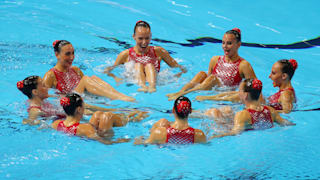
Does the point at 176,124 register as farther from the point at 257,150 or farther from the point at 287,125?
the point at 287,125

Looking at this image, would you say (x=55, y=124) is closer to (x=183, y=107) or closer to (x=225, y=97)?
(x=183, y=107)

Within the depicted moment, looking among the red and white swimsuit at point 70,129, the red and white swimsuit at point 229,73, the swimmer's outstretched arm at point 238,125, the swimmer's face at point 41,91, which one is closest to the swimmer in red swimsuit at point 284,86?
the red and white swimsuit at point 229,73

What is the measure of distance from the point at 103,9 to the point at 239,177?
7160 mm

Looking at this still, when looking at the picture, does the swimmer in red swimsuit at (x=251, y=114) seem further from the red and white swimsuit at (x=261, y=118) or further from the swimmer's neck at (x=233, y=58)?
the swimmer's neck at (x=233, y=58)

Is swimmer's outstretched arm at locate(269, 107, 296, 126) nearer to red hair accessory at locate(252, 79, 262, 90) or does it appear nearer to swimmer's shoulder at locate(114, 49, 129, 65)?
red hair accessory at locate(252, 79, 262, 90)

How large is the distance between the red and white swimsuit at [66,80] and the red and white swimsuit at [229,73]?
201cm

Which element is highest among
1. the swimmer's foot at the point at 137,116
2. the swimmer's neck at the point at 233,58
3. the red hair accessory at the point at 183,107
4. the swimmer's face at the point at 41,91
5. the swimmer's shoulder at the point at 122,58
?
the swimmer's neck at the point at 233,58

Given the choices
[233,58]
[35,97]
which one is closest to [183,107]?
[35,97]

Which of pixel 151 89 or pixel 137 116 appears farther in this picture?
pixel 151 89

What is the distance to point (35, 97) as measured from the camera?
5.41m

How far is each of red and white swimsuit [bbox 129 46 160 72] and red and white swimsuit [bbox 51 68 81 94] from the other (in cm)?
118

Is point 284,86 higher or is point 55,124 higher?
point 284,86

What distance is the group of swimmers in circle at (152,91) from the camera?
15.7ft

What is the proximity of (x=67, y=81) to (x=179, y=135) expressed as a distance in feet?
7.10
